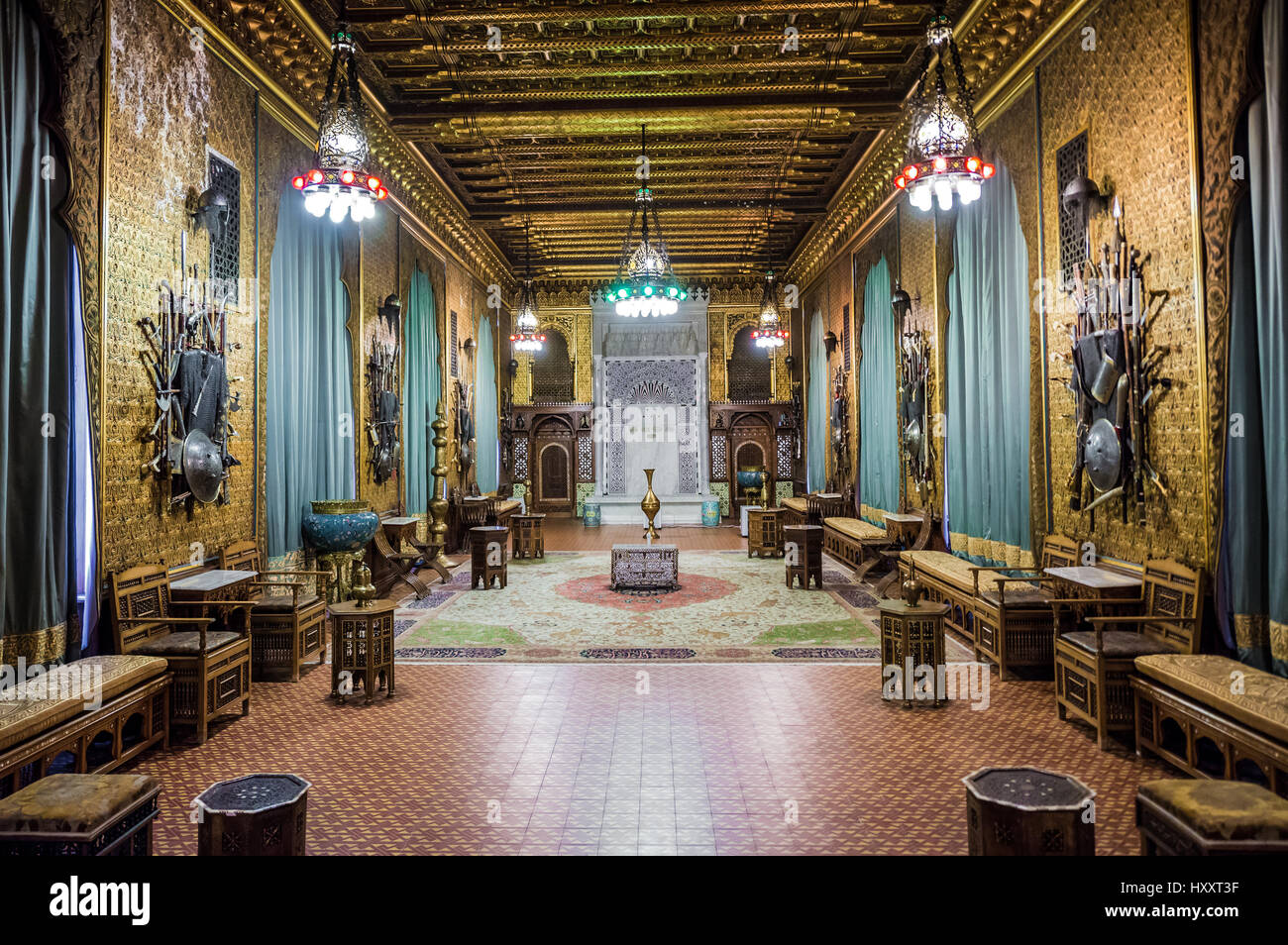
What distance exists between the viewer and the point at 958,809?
333 cm

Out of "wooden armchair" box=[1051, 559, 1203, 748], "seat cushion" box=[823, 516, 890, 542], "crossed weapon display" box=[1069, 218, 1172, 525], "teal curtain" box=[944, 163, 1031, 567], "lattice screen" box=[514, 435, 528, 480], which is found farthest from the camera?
"lattice screen" box=[514, 435, 528, 480]

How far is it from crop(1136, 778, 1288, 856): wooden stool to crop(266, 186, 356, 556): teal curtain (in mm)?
6319

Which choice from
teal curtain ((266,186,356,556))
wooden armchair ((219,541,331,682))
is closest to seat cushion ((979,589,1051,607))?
wooden armchair ((219,541,331,682))

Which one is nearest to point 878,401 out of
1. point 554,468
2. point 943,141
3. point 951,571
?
point 951,571

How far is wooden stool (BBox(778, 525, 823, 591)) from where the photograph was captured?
8.84 m

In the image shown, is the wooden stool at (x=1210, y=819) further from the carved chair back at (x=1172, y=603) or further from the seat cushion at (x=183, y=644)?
the seat cushion at (x=183, y=644)

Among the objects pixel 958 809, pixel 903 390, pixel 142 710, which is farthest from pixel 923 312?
pixel 142 710

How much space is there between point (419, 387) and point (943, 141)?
25.2ft

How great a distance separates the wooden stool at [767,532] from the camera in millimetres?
11633

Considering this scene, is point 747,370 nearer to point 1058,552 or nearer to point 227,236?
point 1058,552

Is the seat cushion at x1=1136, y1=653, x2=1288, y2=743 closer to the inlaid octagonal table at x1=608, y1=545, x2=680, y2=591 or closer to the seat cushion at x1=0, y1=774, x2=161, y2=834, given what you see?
the seat cushion at x1=0, y1=774, x2=161, y2=834

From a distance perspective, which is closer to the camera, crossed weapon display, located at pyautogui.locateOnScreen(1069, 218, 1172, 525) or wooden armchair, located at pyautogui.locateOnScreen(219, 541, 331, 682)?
crossed weapon display, located at pyautogui.locateOnScreen(1069, 218, 1172, 525)

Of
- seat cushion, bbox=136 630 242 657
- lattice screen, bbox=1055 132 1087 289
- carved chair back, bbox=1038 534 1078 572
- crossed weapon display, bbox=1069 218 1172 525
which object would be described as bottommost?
seat cushion, bbox=136 630 242 657

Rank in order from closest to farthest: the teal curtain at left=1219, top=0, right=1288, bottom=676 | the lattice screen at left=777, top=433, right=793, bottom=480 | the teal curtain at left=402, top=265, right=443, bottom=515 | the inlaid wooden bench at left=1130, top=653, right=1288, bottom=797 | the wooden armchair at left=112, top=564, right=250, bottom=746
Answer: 1. the inlaid wooden bench at left=1130, top=653, right=1288, bottom=797
2. the teal curtain at left=1219, top=0, right=1288, bottom=676
3. the wooden armchair at left=112, top=564, right=250, bottom=746
4. the teal curtain at left=402, top=265, right=443, bottom=515
5. the lattice screen at left=777, top=433, right=793, bottom=480
